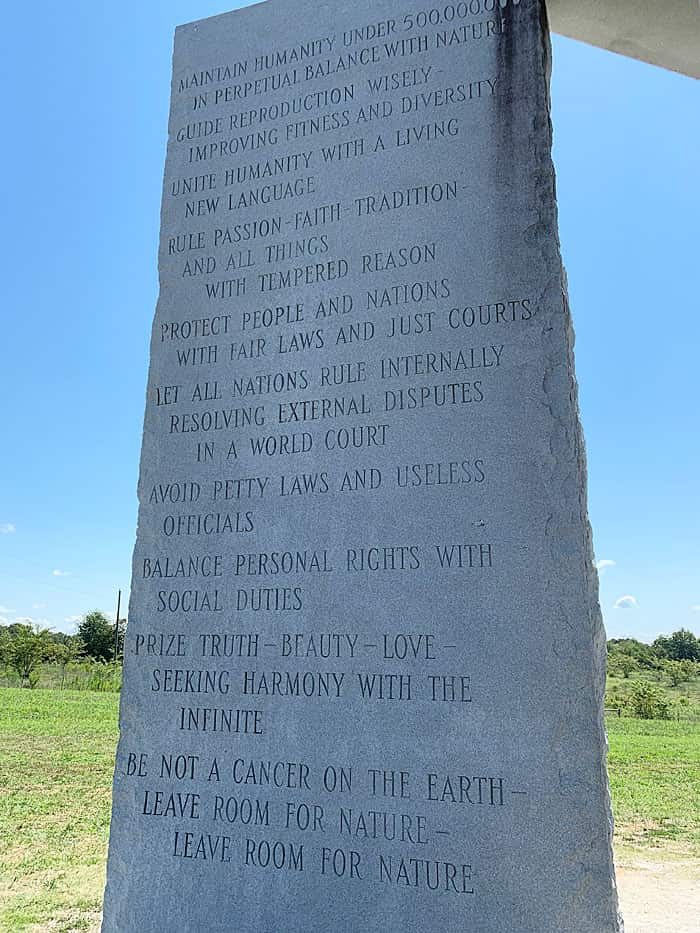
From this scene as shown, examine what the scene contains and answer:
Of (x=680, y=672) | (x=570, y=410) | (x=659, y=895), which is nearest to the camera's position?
(x=570, y=410)

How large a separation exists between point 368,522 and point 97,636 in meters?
50.5

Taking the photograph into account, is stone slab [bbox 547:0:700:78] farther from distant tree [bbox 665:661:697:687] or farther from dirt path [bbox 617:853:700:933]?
distant tree [bbox 665:661:697:687]

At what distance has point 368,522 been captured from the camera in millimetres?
4086

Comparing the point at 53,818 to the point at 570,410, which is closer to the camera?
the point at 570,410

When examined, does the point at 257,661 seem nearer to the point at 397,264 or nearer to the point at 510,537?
the point at 510,537

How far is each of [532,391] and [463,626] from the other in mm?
1255

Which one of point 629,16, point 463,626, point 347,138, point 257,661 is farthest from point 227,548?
point 629,16

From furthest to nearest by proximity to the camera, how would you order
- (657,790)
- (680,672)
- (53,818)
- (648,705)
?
(680,672) → (648,705) → (657,790) → (53,818)

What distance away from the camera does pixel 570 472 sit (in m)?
3.78

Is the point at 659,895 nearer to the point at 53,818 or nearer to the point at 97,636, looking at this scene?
the point at 53,818

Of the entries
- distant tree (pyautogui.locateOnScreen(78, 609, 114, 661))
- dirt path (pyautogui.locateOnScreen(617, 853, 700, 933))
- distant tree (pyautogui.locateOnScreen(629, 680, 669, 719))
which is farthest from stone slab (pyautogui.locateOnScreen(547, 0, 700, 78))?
distant tree (pyautogui.locateOnScreen(78, 609, 114, 661))

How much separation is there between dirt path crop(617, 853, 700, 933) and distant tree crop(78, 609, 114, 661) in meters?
42.2

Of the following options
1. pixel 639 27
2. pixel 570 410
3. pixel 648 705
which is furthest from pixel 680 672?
pixel 570 410

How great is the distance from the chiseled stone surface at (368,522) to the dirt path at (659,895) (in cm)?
303
